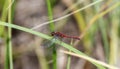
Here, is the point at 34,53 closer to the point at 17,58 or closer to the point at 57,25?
the point at 17,58

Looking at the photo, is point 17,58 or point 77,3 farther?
point 17,58

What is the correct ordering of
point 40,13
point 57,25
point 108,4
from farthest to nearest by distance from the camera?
1. point 40,13
2. point 57,25
3. point 108,4

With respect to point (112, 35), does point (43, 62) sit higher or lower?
lower

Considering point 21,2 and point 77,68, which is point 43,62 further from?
point 21,2

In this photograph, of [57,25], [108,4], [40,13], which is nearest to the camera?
[108,4]

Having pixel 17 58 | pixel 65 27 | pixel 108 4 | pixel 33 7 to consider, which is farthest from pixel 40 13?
pixel 108 4

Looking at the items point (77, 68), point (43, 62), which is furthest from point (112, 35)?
point (43, 62)

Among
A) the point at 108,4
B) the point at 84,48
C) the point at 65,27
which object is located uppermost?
the point at 108,4
